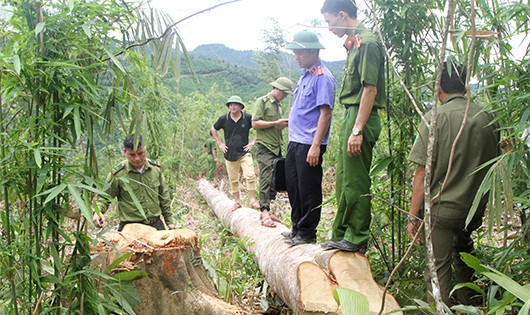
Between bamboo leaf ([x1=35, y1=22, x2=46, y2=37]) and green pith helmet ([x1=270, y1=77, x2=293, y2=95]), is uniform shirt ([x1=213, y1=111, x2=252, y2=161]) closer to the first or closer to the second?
green pith helmet ([x1=270, y1=77, x2=293, y2=95])

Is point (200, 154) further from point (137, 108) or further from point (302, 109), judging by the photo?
point (137, 108)

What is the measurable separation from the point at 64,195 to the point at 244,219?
4.06 metres

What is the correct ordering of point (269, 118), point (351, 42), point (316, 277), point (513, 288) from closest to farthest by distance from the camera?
point (513, 288) → point (316, 277) → point (351, 42) → point (269, 118)

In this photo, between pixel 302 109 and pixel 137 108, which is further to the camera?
pixel 302 109

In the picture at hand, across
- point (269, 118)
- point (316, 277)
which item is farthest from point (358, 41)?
point (269, 118)

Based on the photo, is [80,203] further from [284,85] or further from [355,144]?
[284,85]

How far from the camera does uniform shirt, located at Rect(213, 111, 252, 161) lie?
7.76 metres

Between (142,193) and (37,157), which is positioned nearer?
(37,157)

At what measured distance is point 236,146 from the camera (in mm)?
7754

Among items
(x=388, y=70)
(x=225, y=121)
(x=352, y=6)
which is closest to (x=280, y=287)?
(x=388, y=70)

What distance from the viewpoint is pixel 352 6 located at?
369 cm

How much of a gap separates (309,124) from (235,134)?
11.9ft

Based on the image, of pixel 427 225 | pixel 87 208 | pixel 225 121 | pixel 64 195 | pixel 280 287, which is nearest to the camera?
pixel 427 225

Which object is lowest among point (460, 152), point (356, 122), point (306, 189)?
point (306, 189)
